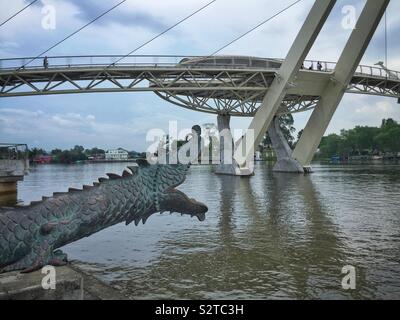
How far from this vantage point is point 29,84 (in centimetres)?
3334

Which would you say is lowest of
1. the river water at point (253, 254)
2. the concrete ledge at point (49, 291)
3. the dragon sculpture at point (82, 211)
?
the river water at point (253, 254)

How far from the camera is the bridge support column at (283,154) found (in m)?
41.9

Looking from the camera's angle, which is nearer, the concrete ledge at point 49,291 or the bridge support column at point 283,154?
the concrete ledge at point 49,291

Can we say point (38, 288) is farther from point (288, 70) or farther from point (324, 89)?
point (324, 89)

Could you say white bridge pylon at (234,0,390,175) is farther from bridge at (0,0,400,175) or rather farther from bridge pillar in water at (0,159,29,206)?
bridge pillar in water at (0,159,29,206)

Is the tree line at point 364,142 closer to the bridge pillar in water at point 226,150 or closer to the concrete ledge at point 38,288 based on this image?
the bridge pillar in water at point 226,150

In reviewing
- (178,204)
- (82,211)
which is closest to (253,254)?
(178,204)

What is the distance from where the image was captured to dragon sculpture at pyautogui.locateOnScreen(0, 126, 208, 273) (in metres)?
5.65

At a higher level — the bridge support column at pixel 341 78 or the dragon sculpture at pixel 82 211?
the bridge support column at pixel 341 78

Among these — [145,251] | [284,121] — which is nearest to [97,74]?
[145,251]

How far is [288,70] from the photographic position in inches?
1371

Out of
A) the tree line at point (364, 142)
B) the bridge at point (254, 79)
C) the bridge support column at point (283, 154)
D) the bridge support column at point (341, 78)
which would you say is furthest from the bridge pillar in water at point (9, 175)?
the tree line at point (364, 142)

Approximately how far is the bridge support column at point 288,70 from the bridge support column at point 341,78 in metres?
3.25

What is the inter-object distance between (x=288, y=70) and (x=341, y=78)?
6379mm
